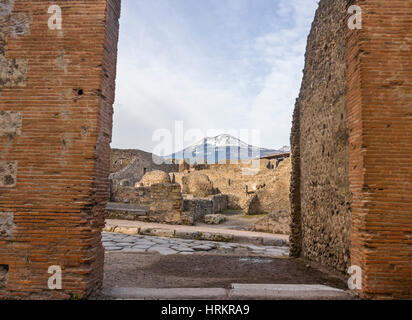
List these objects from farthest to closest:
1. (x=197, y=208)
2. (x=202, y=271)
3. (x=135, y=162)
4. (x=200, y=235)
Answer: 1. (x=135, y=162)
2. (x=197, y=208)
3. (x=200, y=235)
4. (x=202, y=271)

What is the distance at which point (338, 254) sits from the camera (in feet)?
13.4

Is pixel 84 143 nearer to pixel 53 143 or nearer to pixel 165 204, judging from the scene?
pixel 53 143

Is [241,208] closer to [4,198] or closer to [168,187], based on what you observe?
[168,187]

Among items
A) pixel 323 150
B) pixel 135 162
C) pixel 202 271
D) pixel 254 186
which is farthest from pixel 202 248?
pixel 135 162

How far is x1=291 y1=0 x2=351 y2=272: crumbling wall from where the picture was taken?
405 centimetres

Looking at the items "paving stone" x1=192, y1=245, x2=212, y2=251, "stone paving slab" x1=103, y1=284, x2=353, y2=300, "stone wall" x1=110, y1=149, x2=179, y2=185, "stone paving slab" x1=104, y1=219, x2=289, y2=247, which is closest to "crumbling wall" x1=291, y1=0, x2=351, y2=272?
"stone paving slab" x1=103, y1=284, x2=353, y2=300

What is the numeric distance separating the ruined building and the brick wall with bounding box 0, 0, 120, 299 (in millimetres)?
11

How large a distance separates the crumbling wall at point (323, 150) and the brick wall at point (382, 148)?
0.69 meters

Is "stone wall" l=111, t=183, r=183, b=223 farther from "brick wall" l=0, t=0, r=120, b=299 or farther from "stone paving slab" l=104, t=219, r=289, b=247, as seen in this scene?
"brick wall" l=0, t=0, r=120, b=299

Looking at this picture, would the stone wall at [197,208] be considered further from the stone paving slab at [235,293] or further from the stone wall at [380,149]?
the stone paving slab at [235,293]

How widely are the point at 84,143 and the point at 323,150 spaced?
3716 millimetres

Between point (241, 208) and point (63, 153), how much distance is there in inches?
625

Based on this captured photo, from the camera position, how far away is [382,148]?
2.98 metres
